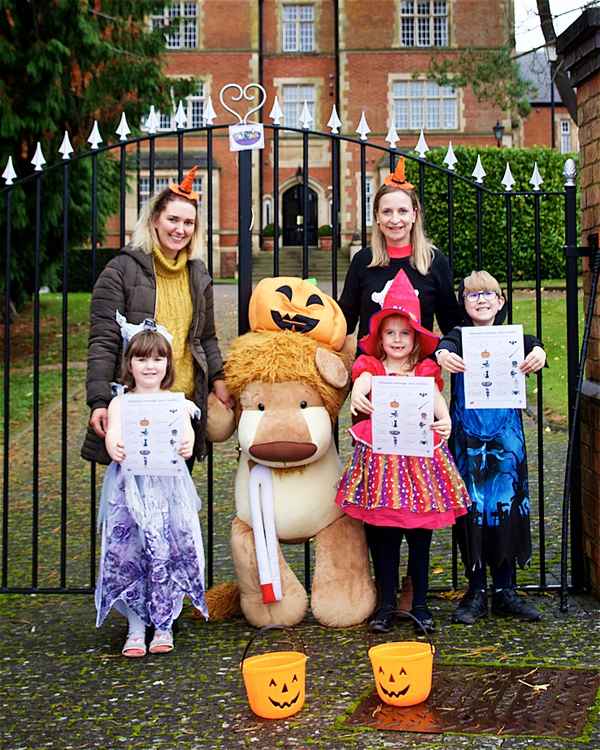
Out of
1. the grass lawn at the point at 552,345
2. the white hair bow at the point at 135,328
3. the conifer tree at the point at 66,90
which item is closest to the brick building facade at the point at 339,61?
the grass lawn at the point at 552,345

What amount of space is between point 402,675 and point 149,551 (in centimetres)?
128

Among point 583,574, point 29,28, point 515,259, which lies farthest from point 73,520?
point 515,259

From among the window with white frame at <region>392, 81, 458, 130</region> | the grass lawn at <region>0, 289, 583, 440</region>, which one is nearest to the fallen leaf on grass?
the grass lawn at <region>0, 289, 583, 440</region>

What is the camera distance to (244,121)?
495 cm

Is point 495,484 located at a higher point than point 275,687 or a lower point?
higher

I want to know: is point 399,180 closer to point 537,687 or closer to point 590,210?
point 590,210

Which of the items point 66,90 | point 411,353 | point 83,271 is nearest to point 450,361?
point 411,353

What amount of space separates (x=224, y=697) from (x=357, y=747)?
2.26ft

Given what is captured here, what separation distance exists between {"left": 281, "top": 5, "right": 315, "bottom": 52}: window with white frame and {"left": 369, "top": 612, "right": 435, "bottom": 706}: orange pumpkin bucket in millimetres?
31410

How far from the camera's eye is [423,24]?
3244cm

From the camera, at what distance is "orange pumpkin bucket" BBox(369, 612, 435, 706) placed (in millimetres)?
3512

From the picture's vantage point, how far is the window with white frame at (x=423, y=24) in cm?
3231

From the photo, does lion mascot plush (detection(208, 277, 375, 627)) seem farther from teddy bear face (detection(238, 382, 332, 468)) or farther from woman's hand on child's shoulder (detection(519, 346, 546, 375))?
woman's hand on child's shoulder (detection(519, 346, 546, 375))

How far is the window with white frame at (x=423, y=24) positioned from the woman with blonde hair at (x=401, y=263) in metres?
29.4
